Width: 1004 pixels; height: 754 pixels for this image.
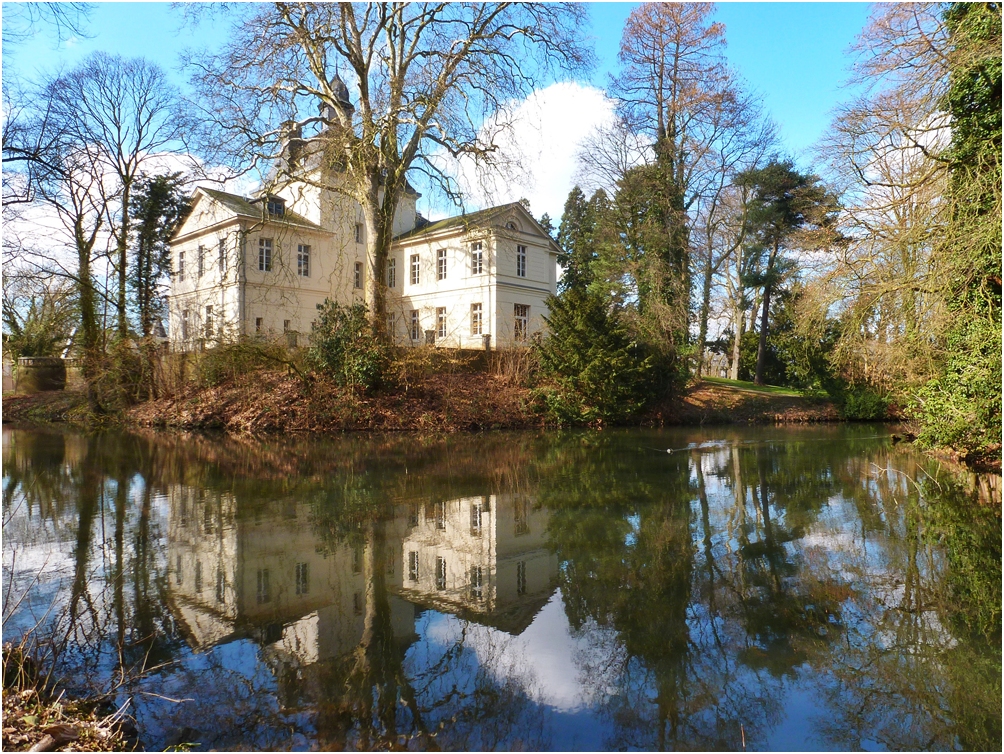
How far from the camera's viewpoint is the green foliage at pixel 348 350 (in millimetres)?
19594

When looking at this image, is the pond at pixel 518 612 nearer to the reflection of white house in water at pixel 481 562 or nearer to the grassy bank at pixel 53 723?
the reflection of white house in water at pixel 481 562

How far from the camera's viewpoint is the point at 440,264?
104 feet

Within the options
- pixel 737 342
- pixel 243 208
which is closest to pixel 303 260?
pixel 243 208

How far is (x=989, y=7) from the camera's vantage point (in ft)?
28.4

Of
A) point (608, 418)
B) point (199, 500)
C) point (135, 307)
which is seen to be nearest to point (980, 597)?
point (199, 500)

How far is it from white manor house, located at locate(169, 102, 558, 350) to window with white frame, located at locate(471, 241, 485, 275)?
45mm

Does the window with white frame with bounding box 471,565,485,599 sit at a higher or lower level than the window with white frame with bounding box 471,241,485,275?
lower

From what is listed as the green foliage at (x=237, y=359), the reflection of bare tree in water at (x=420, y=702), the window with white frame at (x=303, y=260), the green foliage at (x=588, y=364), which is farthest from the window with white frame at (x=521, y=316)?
the reflection of bare tree in water at (x=420, y=702)

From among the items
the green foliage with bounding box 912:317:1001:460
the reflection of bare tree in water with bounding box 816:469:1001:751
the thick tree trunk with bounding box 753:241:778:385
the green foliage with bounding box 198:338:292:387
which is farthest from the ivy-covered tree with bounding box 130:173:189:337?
the reflection of bare tree in water with bounding box 816:469:1001:751

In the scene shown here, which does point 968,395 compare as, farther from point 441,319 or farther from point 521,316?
point 441,319

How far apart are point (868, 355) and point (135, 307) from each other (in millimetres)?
25330

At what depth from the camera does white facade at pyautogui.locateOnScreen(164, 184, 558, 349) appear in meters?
29.1

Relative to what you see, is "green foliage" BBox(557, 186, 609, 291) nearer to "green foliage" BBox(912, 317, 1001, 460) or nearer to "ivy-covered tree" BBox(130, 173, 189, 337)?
"ivy-covered tree" BBox(130, 173, 189, 337)

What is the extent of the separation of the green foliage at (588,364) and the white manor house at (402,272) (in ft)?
22.7
